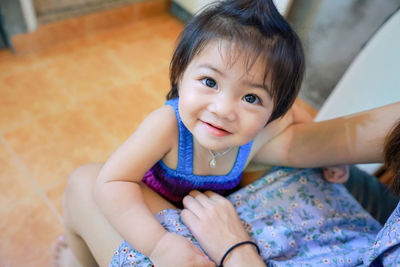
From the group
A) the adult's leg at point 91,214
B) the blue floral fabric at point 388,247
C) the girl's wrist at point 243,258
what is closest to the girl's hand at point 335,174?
the blue floral fabric at point 388,247

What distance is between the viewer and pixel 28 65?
5.93 ft

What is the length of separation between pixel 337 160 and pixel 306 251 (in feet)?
0.77

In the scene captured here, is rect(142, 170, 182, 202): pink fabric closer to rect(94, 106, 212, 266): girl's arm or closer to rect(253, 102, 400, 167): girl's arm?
rect(94, 106, 212, 266): girl's arm

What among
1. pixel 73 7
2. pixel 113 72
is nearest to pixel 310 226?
pixel 113 72

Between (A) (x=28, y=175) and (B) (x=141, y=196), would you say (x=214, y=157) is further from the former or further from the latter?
(A) (x=28, y=175)

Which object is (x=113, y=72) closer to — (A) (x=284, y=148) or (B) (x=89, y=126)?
(B) (x=89, y=126)

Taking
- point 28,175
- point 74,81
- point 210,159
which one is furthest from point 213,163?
point 74,81

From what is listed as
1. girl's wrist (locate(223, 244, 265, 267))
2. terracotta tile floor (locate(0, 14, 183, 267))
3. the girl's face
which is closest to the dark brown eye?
the girl's face

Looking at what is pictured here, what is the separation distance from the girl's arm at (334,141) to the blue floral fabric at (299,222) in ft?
0.17

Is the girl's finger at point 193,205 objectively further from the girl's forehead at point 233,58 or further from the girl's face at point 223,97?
the girl's forehead at point 233,58

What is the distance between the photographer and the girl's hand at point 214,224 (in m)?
0.66

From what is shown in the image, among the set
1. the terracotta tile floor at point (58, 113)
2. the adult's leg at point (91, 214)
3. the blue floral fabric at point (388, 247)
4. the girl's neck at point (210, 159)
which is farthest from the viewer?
the terracotta tile floor at point (58, 113)

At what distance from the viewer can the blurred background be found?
4.18ft

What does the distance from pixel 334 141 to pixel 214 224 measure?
0.36 metres
